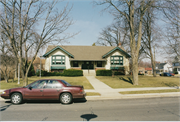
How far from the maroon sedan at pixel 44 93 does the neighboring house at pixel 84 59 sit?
73.2ft

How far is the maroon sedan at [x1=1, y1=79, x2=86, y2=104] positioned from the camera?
855cm

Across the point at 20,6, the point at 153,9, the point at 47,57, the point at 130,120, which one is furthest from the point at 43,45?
the point at 47,57

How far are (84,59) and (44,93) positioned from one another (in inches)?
916

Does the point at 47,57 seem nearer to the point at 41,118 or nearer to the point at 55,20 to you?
the point at 55,20

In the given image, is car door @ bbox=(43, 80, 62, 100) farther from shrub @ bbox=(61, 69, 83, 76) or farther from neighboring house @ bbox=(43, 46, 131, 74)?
neighboring house @ bbox=(43, 46, 131, 74)

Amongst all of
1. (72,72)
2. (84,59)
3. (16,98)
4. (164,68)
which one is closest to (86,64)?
(84,59)

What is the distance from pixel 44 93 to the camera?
856cm

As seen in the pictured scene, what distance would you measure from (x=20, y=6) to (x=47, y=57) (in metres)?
18.4

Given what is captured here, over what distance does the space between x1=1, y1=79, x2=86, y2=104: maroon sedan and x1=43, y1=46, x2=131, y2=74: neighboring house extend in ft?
73.2

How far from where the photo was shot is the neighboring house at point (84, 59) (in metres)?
31.4

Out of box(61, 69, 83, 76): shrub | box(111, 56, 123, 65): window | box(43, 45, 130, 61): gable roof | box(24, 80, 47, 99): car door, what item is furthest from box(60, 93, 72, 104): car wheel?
box(111, 56, 123, 65): window

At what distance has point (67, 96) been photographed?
8.63 m

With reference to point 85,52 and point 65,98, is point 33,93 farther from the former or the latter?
point 85,52

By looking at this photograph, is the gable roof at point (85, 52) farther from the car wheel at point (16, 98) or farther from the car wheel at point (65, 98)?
the car wheel at point (65, 98)
